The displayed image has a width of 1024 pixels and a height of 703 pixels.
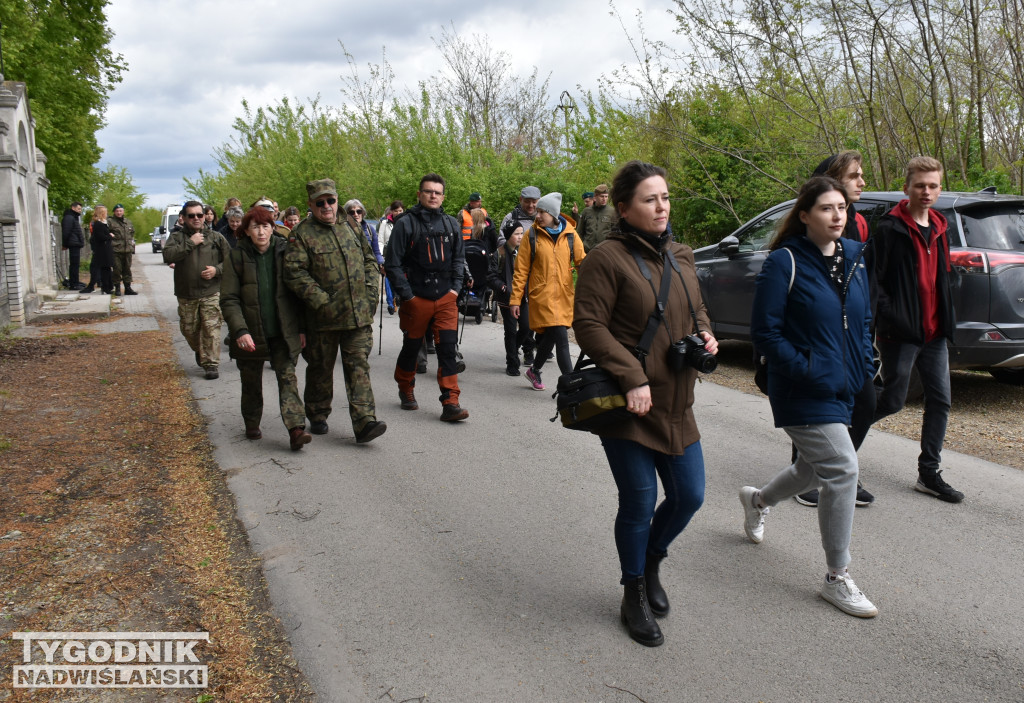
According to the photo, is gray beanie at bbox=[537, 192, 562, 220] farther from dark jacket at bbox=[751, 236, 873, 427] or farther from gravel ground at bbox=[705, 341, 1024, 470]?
dark jacket at bbox=[751, 236, 873, 427]

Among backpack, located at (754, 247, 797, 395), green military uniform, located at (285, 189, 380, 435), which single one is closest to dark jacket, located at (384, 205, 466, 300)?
green military uniform, located at (285, 189, 380, 435)

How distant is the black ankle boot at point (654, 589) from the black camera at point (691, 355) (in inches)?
34.8

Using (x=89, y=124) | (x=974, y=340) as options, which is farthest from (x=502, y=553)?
(x=89, y=124)

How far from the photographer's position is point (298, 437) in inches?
244

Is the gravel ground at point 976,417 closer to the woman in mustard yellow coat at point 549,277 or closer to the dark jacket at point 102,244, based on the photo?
the woman in mustard yellow coat at point 549,277

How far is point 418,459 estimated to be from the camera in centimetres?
608

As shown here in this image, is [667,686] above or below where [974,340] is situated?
below

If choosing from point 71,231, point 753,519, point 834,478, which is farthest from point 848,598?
point 71,231

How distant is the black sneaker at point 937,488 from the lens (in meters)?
5.02

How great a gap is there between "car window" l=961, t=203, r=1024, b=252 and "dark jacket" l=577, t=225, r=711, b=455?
4.57 meters

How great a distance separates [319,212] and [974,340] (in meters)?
5.27

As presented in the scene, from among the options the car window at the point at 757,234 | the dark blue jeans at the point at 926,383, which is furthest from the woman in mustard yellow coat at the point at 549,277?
the dark blue jeans at the point at 926,383

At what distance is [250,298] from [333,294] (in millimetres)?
665

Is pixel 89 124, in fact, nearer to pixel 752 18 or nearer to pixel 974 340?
pixel 752 18
